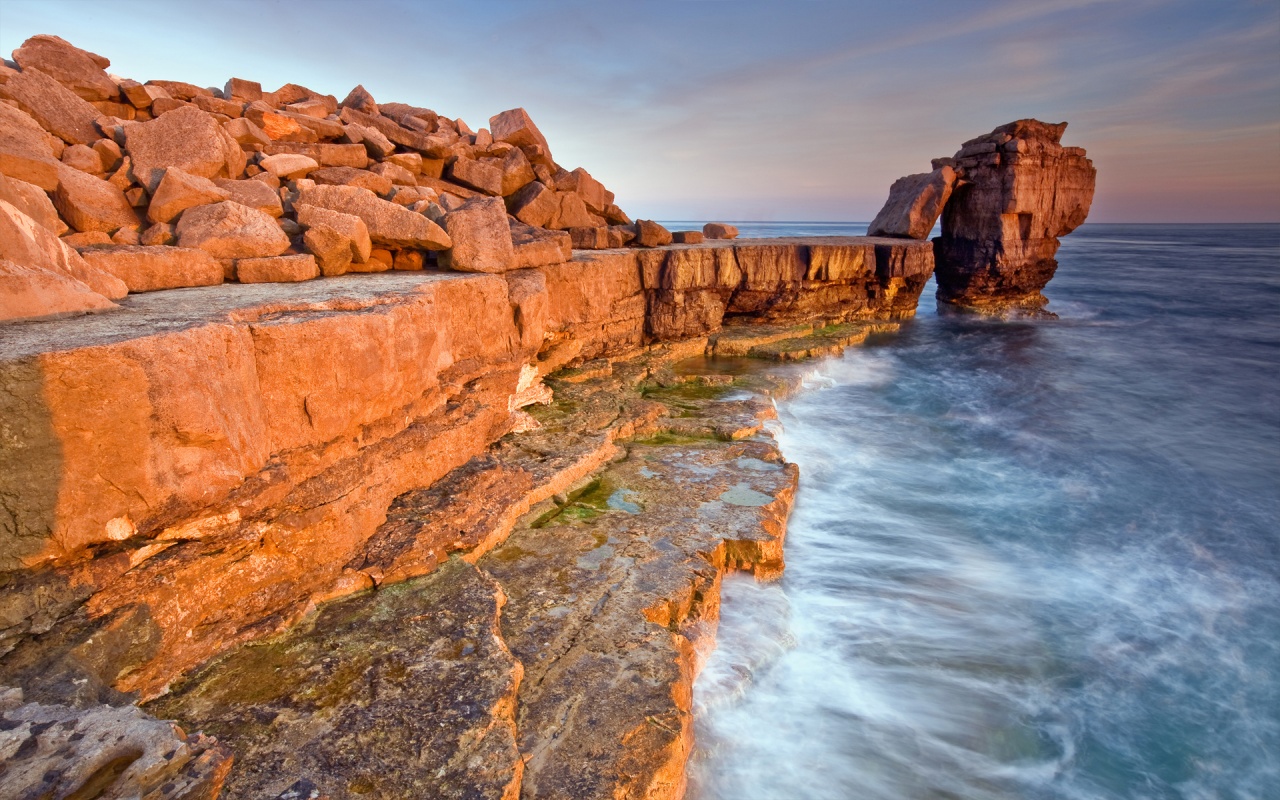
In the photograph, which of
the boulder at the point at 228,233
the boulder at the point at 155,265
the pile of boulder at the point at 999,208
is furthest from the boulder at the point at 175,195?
the pile of boulder at the point at 999,208

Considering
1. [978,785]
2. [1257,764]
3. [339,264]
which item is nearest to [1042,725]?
[978,785]

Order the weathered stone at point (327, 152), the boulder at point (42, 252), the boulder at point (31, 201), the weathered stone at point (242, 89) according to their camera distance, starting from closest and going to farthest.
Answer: the boulder at point (42, 252) < the boulder at point (31, 201) < the weathered stone at point (327, 152) < the weathered stone at point (242, 89)

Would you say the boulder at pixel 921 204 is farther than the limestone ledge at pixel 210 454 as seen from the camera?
Answer: Yes

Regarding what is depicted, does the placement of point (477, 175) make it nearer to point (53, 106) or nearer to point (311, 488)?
point (53, 106)

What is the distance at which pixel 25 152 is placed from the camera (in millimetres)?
4453

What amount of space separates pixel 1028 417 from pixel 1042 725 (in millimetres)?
7453

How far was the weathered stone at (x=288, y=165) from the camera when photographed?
20.1 feet

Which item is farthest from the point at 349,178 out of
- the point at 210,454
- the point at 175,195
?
the point at 210,454

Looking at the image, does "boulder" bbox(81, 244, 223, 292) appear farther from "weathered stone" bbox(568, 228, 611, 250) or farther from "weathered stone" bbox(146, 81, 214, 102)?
"weathered stone" bbox(568, 228, 611, 250)

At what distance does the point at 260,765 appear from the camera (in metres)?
2.61

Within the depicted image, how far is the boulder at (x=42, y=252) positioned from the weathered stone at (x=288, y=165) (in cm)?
266

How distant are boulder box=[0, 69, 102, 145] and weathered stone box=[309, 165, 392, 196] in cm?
173

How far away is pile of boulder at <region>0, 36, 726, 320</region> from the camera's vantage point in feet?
13.4

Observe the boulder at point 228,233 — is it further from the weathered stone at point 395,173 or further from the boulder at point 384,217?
the weathered stone at point 395,173
